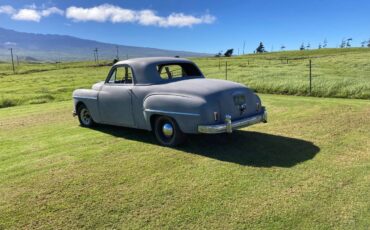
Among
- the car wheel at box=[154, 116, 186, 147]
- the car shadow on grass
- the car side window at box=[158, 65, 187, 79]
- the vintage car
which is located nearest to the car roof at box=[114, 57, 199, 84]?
the vintage car

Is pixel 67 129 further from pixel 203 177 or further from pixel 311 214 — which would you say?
pixel 311 214

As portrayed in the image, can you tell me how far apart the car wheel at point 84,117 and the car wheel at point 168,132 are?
8.75 ft

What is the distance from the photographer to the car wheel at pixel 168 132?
702cm

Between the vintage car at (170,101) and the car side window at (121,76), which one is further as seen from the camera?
the car side window at (121,76)

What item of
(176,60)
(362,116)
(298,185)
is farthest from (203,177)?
(362,116)

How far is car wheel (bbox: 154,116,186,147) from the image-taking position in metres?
7.02

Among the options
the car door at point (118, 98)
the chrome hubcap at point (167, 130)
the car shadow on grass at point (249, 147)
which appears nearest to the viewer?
the car shadow on grass at point (249, 147)

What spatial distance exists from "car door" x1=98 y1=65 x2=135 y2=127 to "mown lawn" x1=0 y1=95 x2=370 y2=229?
0.42 m

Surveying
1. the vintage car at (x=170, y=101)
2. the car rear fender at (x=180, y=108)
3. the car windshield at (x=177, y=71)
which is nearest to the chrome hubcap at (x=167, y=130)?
the vintage car at (x=170, y=101)

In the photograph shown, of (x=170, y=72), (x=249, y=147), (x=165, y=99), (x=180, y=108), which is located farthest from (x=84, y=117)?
(x=249, y=147)

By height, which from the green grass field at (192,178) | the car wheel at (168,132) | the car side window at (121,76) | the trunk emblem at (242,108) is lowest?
the green grass field at (192,178)

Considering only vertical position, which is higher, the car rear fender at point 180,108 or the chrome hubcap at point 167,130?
the car rear fender at point 180,108

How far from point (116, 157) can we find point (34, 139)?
273cm

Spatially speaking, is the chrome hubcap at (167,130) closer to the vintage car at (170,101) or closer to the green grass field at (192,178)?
the vintage car at (170,101)
